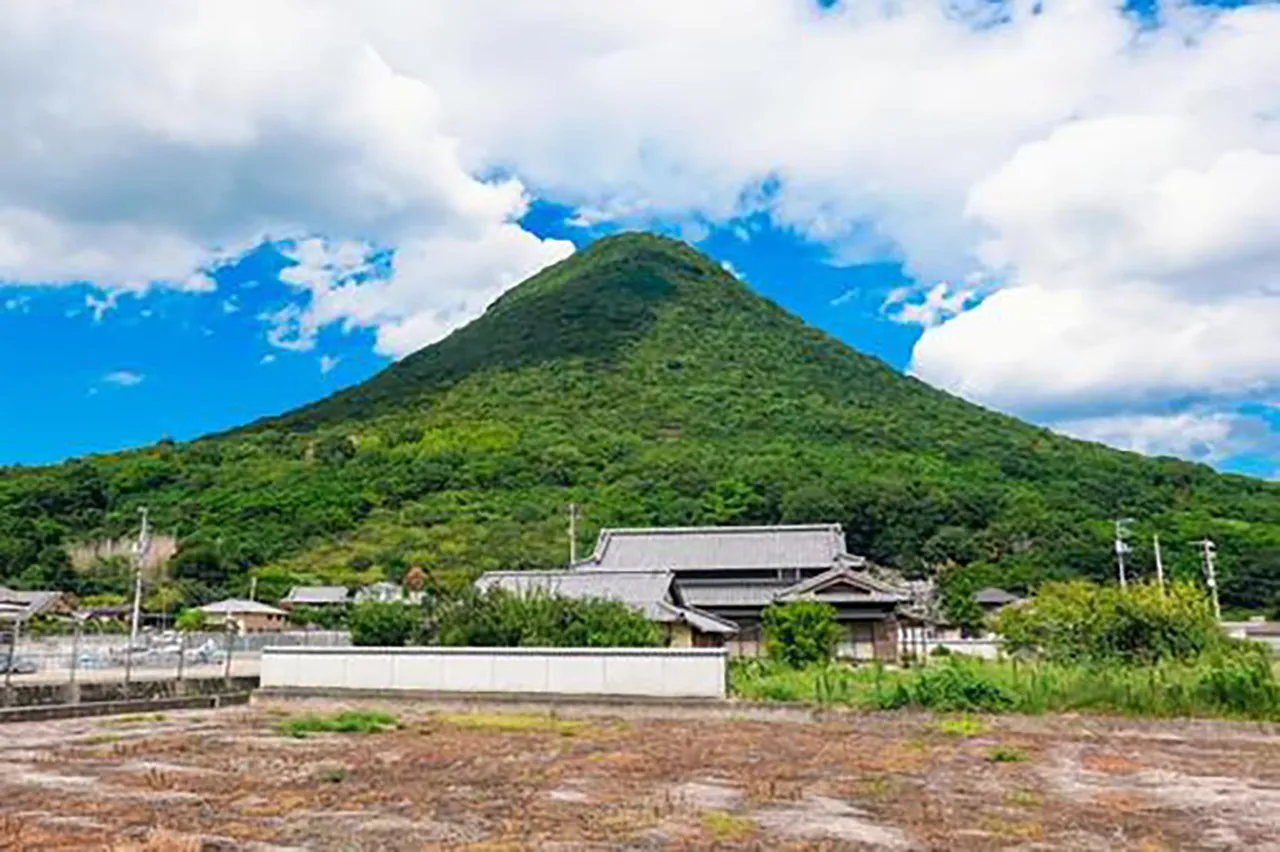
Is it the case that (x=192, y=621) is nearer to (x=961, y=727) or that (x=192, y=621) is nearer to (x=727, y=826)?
(x=961, y=727)

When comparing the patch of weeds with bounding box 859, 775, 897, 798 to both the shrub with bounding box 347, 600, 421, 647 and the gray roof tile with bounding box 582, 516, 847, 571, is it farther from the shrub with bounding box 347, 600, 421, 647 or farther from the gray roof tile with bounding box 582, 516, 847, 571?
the gray roof tile with bounding box 582, 516, 847, 571

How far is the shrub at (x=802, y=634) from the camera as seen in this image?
24250 mm

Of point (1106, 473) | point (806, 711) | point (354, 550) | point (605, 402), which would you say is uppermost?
point (605, 402)

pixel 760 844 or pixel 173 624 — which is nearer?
pixel 760 844

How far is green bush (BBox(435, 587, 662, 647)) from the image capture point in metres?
21.4

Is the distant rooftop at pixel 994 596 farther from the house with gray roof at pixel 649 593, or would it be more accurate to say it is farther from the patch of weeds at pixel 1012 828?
the patch of weeds at pixel 1012 828

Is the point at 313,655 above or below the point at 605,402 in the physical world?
below

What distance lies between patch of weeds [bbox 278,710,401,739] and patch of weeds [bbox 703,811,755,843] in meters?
8.21

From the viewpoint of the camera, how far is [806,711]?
16.8 metres

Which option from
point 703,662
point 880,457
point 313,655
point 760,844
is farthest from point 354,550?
point 760,844

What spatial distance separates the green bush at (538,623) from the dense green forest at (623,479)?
2713cm

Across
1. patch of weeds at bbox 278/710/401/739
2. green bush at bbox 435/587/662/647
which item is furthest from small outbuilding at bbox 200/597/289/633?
patch of weeds at bbox 278/710/401/739

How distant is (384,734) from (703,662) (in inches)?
237

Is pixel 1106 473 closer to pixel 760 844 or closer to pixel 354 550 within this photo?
pixel 354 550
